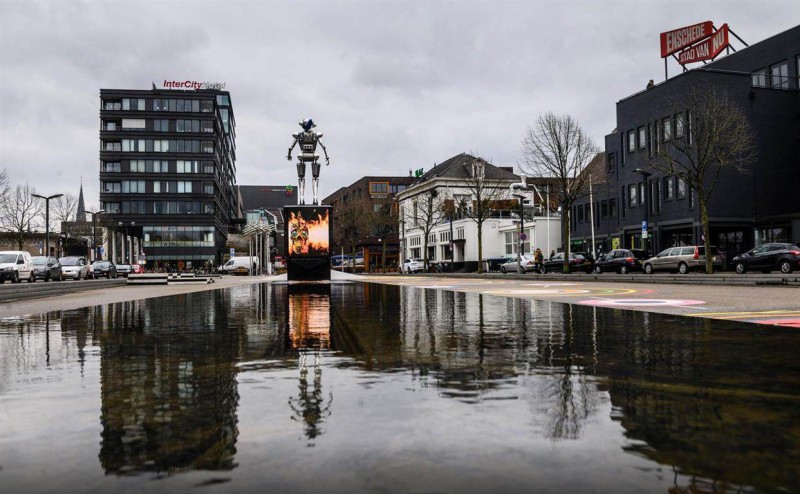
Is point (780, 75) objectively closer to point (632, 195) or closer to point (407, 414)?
point (632, 195)

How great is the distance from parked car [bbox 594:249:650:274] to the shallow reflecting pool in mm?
36901

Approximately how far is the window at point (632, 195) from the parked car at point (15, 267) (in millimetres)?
46579

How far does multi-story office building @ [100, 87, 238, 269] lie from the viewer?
→ 343 ft

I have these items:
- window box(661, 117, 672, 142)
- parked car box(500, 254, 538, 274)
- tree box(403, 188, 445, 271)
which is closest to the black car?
tree box(403, 188, 445, 271)

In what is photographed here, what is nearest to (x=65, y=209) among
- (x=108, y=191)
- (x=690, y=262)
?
(x=108, y=191)

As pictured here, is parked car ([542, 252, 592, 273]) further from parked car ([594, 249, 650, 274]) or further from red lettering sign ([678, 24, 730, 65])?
red lettering sign ([678, 24, 730, 65])

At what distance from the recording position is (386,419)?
3.34 metres

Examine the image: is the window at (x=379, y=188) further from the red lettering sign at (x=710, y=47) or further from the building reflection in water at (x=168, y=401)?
the building reflection in water at (x=168, y=401)

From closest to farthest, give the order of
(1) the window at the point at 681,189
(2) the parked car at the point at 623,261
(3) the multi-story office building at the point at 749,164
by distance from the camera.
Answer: (2) the parked car at the point at 623,261 → (3) the multi-story office building at the point at 749,164 → (1) the window at the point at 681,189

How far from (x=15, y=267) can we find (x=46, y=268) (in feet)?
18.0

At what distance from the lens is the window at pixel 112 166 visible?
344ft

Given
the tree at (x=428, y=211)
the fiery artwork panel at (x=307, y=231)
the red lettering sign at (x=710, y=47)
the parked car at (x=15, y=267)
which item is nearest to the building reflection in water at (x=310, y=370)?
the fiery artwork panel at (x=307, y=231)

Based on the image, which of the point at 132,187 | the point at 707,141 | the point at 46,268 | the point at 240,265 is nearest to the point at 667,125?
the point at 707,141

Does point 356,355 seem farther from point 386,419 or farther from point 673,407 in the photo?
point 673,407
